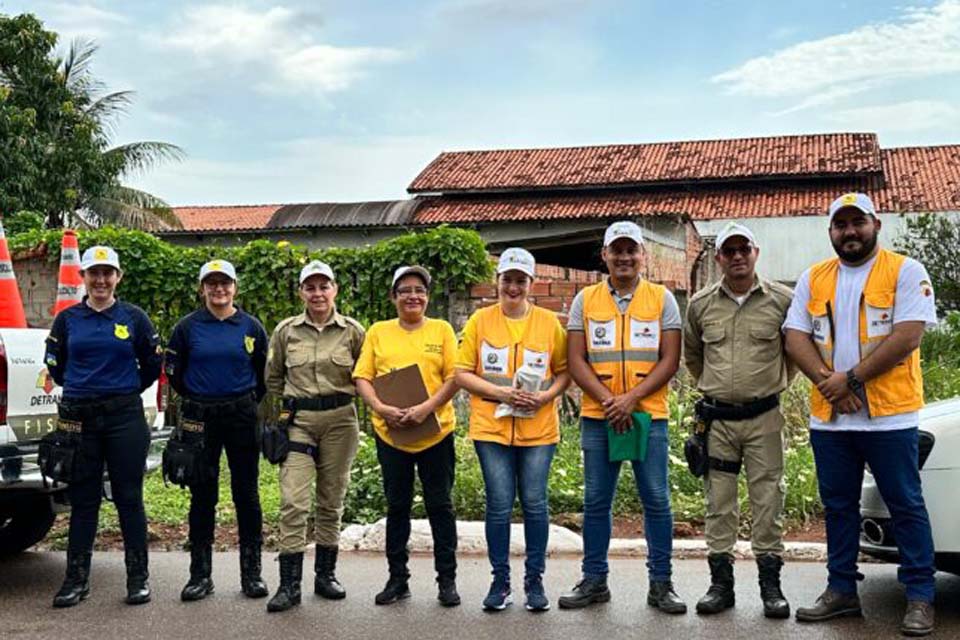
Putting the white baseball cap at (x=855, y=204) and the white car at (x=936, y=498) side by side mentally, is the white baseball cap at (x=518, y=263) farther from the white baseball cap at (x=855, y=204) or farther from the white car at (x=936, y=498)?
the white car at (x=936, y=498)

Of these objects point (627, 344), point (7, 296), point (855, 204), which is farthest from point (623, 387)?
point (7, 296)

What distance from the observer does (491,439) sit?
5.29m

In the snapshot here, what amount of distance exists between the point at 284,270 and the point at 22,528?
4.27 m

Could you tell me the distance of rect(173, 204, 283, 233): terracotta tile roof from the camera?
40875mm

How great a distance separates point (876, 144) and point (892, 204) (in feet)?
9.54

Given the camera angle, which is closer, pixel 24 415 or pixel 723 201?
pixel 24 415

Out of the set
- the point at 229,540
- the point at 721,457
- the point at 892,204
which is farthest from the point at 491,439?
the point at 892,204

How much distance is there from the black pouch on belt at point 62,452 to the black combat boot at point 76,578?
44 centimetres

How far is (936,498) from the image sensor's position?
4.88 m

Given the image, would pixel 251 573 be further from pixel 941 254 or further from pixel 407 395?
pixel 941 254

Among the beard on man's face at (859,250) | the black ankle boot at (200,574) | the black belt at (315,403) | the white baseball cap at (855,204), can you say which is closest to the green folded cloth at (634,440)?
the beard on man's face at (859,250)

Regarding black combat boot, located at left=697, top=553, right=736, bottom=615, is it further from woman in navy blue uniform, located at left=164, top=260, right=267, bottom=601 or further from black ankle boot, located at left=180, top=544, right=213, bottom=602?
black ankle boot, located at left=180, top=544, right=213, bottom=602

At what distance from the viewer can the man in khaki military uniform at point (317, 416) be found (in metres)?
5.50

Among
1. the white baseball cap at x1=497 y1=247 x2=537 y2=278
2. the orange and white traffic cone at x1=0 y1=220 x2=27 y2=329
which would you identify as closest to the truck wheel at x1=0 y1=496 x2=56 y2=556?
the orange and white traffic cone at x1=0 y1=220 x2=27 y2=329
